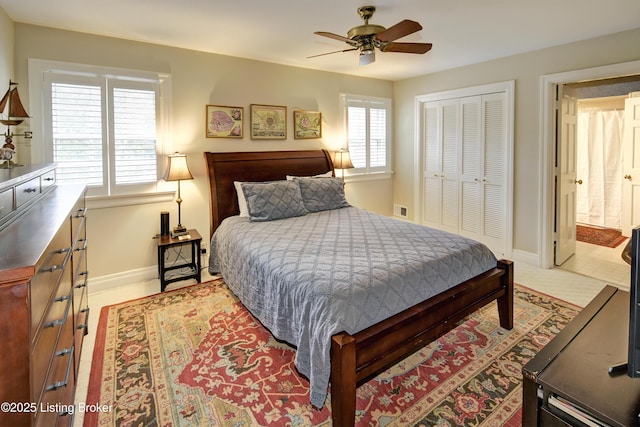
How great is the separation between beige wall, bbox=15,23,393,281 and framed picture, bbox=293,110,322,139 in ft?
0.27

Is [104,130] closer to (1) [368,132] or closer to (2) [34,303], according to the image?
(2) [34,303]

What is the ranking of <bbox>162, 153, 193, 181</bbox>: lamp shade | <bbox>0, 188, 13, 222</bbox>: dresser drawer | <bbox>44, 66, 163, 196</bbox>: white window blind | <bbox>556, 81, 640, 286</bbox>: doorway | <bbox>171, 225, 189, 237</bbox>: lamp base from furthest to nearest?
1. <bbox>556, 81, 640, 286</bbox>: doorway
2. <bbox>171, 225, 189, 237</bbox>: lamp base
3. <bbox>162, 153, 193, 181</bbox>: lamp shade
4. <bbox>44, 66, 163, 196</bbox>: white window blind
5. <bbox>0, 188, 13, 222</bbox>: dresser drawer

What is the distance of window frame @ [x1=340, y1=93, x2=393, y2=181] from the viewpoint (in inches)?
202

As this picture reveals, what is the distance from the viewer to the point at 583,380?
106 cm

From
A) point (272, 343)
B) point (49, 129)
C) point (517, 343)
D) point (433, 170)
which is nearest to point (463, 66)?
point (433, 170)

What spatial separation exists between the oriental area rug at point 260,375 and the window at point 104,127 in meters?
1.36

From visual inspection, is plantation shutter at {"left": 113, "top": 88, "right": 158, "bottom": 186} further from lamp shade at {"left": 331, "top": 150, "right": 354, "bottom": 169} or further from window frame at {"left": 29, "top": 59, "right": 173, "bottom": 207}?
lamp shade at {"left": 331, "top": 150, "right": 354, "bottom": 169}

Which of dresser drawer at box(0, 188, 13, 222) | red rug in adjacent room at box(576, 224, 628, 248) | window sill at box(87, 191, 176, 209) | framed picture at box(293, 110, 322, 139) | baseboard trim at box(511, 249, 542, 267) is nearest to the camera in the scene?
dresser drawer at box(0, 188, 13, 222)

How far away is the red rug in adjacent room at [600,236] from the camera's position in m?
5.03

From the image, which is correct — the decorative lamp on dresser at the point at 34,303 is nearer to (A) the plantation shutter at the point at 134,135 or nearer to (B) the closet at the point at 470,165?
(A) the plantation shutter at the point at 134,135

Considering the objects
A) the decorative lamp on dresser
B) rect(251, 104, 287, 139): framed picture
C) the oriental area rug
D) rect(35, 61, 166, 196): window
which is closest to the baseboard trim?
the oriental area rug

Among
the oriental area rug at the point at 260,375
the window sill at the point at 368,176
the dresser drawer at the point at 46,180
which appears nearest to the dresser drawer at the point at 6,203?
the dresser drawer at the point at 46,180

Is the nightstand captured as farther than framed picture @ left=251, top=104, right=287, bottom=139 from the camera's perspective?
No

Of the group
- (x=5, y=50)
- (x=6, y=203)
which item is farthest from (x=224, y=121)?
(x=6, y=203)
